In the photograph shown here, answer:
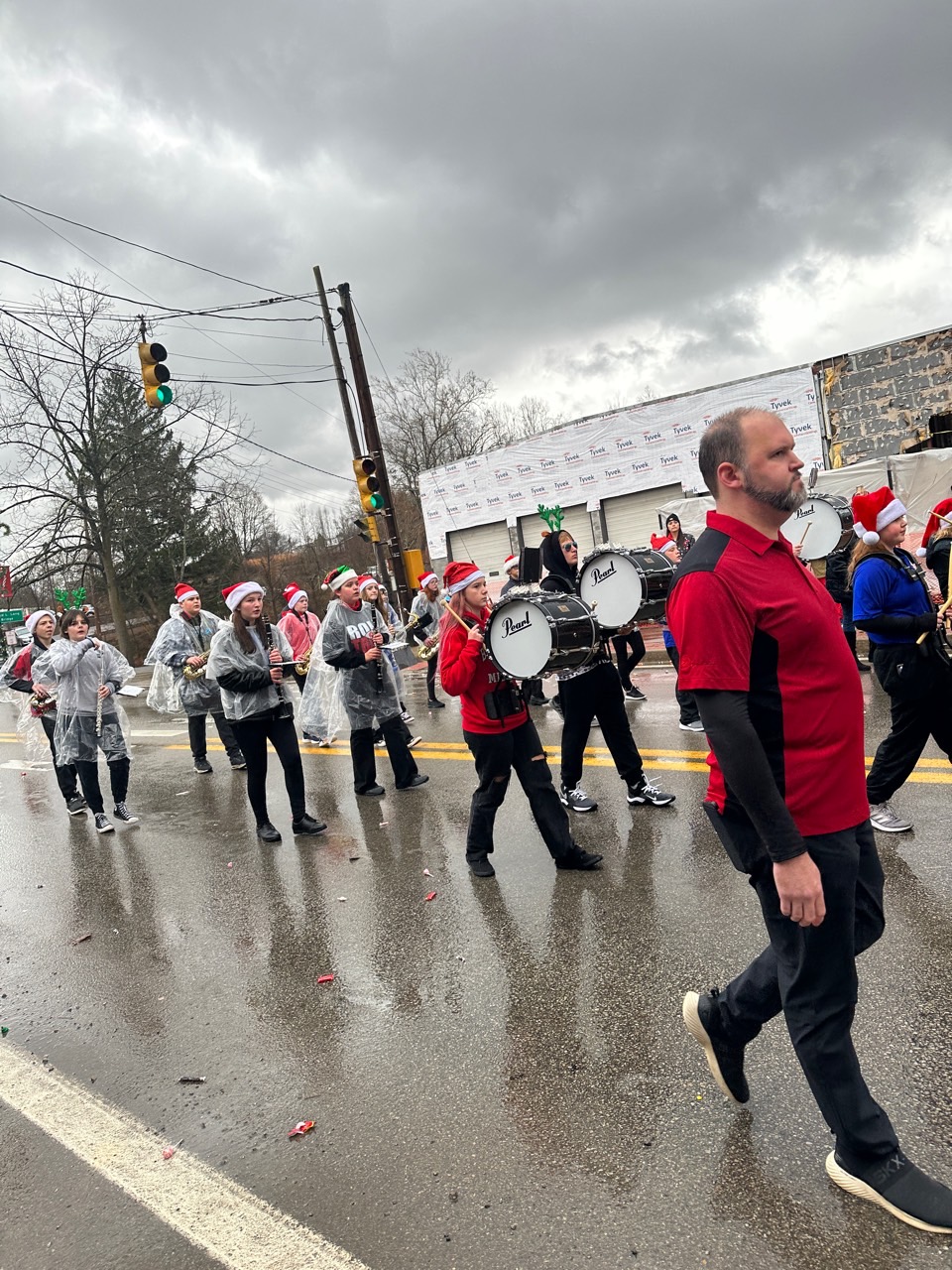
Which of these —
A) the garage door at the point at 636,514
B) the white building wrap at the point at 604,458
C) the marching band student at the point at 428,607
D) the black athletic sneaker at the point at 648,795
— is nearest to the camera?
the black athletic sneaker at the point at 648,795

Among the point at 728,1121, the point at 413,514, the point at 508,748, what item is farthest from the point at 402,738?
the point at 413,514

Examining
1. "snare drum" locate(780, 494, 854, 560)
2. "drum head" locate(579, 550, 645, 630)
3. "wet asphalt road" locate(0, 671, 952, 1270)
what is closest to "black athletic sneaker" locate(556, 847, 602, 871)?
"wet asphalt road" locate(0, 671, 952, 1270)

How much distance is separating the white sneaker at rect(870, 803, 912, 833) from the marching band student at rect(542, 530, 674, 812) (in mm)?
1354

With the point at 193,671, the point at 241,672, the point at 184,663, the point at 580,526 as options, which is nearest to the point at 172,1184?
the point at 241,672

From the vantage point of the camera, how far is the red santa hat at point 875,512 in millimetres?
4668

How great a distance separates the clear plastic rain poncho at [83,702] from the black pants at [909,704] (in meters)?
6.10

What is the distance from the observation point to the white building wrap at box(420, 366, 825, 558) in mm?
21016

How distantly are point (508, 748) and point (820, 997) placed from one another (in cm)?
291

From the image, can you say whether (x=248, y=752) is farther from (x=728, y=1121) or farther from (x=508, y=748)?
(x=728, y=1121)

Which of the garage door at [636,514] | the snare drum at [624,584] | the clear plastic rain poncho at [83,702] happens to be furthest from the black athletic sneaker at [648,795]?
the garage door at [636,514]

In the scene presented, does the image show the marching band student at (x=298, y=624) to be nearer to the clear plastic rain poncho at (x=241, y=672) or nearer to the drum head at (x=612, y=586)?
the clear plastic rain poncho at (x=241, y=672)

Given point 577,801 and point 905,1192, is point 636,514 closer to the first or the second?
point 577,801

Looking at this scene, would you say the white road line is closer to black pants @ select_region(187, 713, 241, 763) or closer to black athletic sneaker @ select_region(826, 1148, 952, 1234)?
black athletic sneaker @ select_region(826, 1148, 952, 1234)

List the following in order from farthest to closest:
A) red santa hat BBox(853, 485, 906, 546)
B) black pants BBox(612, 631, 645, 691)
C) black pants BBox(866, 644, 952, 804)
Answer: black pants BBox(612, 631, 645, 691), red santa hat BBox(853, 485, 906, 546), black pants BBox(866, 644, 952, 804)
